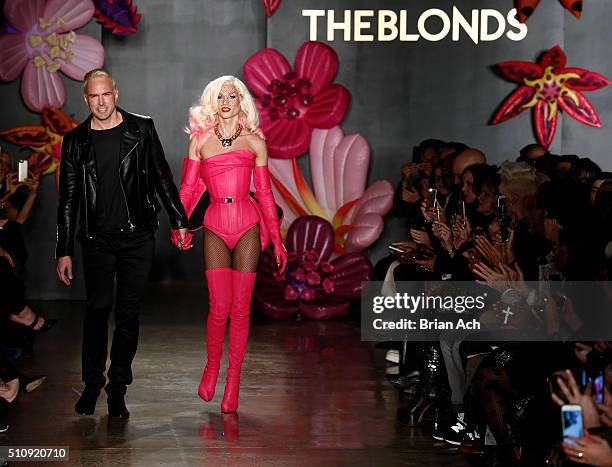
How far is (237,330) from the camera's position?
5078 millimetres

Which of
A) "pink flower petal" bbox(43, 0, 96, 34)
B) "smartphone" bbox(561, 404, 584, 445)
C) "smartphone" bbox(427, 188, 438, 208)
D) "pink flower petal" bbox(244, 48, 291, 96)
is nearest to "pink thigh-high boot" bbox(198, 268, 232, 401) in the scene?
"smartphone" bbox(427, 188, 438, 208)

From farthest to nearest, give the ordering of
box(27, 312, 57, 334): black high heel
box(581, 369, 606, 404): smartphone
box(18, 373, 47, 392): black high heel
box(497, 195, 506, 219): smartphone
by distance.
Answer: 1. box(27, 312, 57, 334): black high heel
2. box(18, 373, 47, 392): black high heel
3. box(497, 195, 506, 219): smartphone
4. box(581, 369, 606, 404): smartphone

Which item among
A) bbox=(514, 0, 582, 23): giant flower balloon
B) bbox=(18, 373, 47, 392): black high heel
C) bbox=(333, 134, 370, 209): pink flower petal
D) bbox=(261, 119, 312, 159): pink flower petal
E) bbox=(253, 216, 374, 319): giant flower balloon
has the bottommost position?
bbox=(18, 373, 47, 392): black high heel

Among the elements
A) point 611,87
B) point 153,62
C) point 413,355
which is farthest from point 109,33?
point 413,355

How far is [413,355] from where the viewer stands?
221 inches

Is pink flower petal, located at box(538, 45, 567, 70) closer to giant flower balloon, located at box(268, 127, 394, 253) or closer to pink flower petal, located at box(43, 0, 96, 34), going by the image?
giant flower balloon, located at box(268, 127, 394, 253)

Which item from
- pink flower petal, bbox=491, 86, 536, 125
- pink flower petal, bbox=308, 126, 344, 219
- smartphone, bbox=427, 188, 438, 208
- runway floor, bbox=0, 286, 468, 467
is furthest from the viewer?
pink flower petal, bbox=491, 86, 536, 125

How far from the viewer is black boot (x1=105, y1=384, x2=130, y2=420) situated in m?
4.83

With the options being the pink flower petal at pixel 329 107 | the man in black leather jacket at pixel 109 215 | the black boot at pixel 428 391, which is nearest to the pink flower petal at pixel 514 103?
the pink flower petal at pixel 329 107

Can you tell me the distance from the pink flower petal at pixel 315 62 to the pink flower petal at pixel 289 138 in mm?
304

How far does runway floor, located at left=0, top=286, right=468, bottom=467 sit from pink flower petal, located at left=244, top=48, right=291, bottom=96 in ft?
7.71

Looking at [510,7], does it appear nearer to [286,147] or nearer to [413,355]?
[286,147]

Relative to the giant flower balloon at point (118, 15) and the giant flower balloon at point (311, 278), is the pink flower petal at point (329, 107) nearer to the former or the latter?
the giant flower balloon at point (311, 278)

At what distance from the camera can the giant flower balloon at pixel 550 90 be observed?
8742 millimetres
